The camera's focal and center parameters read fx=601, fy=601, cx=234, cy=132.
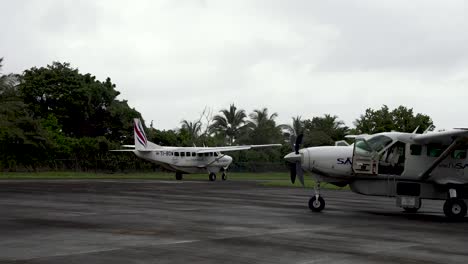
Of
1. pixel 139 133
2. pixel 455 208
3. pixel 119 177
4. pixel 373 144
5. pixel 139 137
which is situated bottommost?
pixel 455 208

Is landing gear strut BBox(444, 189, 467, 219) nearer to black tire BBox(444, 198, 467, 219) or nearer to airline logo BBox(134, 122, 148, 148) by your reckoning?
black tire BBox(444, 198, 467, 219)

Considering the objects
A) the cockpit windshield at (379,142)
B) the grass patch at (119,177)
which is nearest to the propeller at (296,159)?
the cockpit windshield at (379,142)

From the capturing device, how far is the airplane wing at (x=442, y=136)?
56.0 feet

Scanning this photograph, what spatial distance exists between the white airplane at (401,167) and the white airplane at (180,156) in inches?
1270

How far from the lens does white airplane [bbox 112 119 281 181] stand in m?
52.0

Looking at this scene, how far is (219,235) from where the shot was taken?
12.7 meters

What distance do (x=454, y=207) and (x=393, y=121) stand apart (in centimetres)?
3694

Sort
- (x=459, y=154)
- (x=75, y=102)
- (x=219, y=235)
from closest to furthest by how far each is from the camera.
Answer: (x=219, y=235), (x=459, y=154), (x=75, y=102)

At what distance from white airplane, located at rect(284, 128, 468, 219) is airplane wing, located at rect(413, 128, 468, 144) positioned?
38 millimetres

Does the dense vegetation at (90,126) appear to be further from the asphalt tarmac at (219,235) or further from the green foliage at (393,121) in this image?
the asphalt tarmac at (219,235)

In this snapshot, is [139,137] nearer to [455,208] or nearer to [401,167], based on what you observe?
[401,167]

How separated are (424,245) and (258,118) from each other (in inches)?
3146

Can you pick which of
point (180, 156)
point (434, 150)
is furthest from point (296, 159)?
point (180, 156)

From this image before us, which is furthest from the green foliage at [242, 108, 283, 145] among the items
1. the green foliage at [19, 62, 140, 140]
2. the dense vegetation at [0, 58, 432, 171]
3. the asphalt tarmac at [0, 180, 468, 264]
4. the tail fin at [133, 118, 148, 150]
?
the asphalt tarmac at [0, 180, 468, 264]
